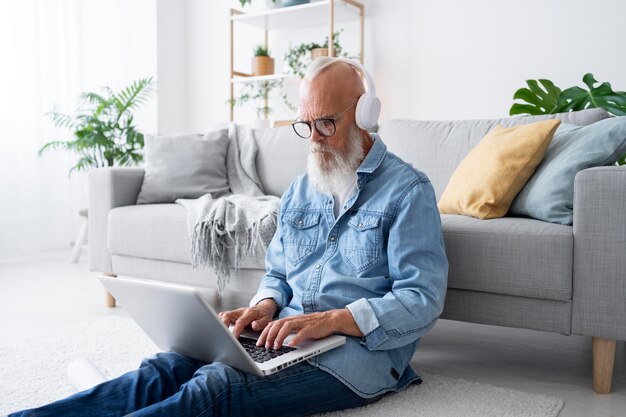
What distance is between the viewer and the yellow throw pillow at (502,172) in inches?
74.2

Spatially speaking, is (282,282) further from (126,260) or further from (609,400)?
(126,260)

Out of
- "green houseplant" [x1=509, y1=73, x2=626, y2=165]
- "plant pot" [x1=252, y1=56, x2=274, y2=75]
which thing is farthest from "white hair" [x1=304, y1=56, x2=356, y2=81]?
"plant pot" [x1=252, y1=56, x2=274, y2=75]

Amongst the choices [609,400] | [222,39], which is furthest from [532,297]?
[222,39]

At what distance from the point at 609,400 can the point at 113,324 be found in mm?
1674

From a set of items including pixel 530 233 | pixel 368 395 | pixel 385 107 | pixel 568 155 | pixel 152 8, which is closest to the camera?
pixel 368 395

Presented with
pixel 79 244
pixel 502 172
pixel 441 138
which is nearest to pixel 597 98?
pixel 441 138

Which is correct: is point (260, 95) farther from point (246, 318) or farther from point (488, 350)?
point (246, 318)

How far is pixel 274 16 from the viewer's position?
4.29 metres

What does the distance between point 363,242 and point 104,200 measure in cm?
174

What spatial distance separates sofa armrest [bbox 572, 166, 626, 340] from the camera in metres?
1.55

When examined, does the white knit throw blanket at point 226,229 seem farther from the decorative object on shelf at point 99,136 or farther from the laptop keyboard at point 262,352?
the decorative object on shelf at point 99,136

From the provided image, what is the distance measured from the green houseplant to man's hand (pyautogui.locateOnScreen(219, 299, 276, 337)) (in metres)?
1.95

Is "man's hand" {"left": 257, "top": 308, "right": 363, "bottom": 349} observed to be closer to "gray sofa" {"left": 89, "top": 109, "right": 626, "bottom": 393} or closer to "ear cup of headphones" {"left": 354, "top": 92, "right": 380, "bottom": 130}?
"ear cup of headphones" {"left": 354, "top": 92, "right": 380, "bottom": 130}

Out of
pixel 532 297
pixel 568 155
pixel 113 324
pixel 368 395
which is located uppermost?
pixel 568 155
